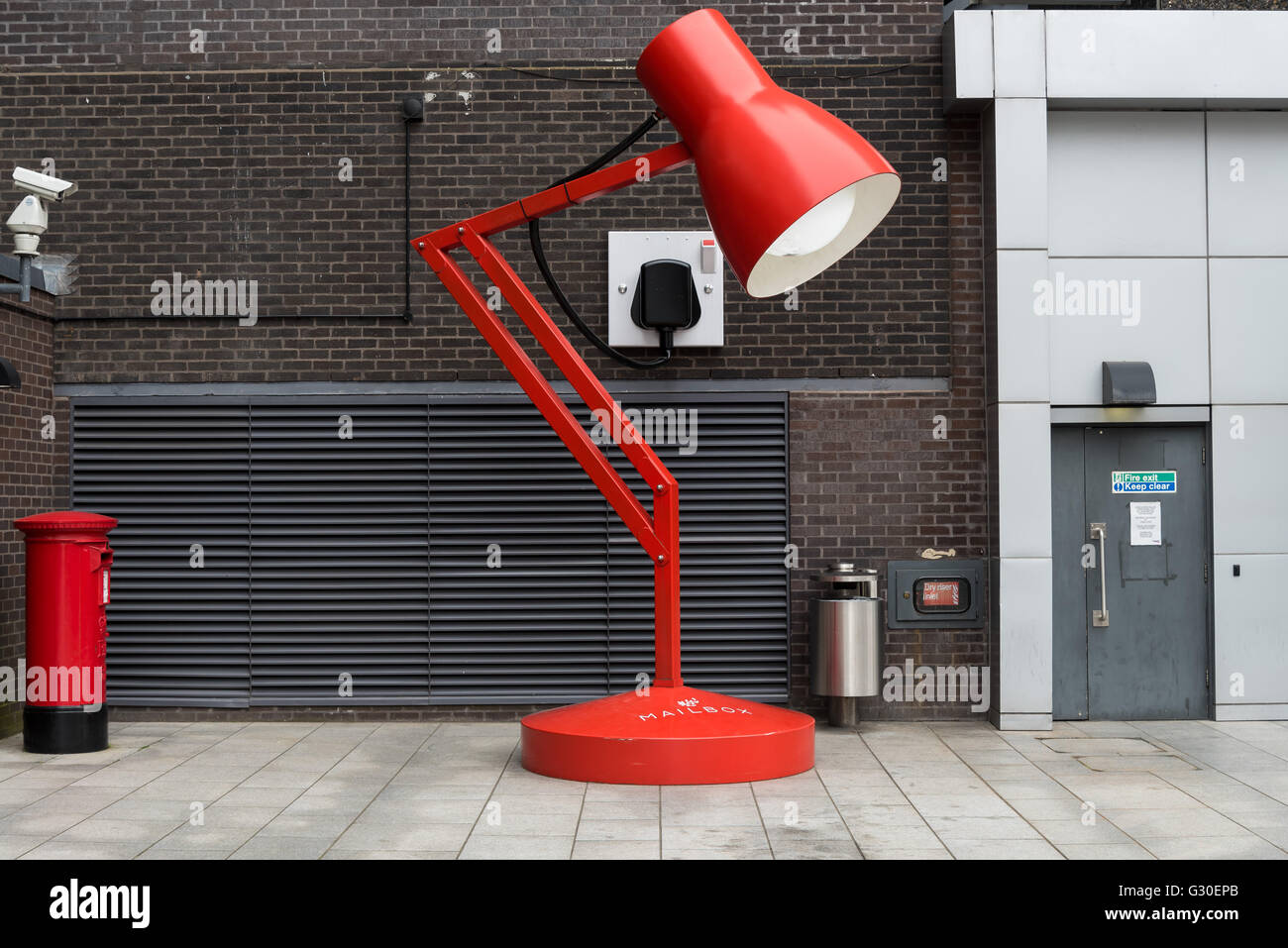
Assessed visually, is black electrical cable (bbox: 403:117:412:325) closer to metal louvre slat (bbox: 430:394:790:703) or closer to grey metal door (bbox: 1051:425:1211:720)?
metal louvre slat (bbox: 430:394:790:703)

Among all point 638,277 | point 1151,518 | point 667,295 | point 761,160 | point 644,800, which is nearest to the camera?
point 761,160

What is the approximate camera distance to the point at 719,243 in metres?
6.33

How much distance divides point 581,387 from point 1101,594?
4308 mm

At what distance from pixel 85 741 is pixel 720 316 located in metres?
5.21

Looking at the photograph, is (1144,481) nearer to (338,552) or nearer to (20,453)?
(338,552)

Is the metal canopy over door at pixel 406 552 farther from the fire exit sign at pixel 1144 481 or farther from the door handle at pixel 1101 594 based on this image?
the fire exit sign at pixel 1144 481

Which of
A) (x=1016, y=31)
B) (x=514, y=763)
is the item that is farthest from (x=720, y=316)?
(x=514, y=763)

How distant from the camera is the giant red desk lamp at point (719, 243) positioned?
234 inches

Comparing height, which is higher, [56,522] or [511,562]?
[56,522]

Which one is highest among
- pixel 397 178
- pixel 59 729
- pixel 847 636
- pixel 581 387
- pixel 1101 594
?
pixel 397 178

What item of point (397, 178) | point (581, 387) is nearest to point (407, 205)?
point (397, 178)

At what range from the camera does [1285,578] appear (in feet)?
30.2

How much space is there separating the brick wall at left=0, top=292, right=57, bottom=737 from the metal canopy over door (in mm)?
259

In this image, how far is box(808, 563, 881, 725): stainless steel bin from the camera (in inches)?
341
